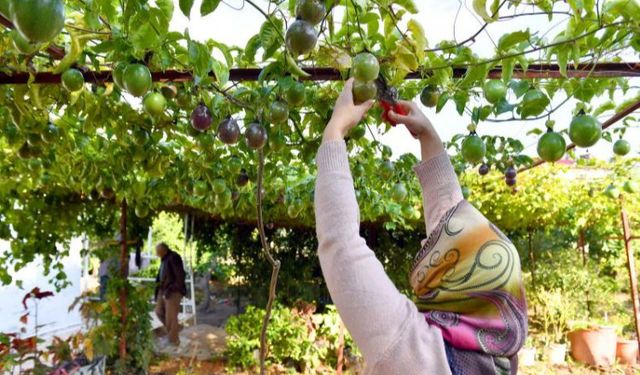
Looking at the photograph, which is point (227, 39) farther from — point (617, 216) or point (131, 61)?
point (617, 216)

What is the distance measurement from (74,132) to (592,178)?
5.76 m

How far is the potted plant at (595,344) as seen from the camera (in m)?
6.10

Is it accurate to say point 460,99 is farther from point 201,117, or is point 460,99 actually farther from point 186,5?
point 186,5

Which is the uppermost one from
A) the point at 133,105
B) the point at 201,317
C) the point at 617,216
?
the point at 133,105

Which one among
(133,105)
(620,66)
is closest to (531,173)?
(620,66)

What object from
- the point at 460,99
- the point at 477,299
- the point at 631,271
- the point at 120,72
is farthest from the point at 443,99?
the point at 631,271

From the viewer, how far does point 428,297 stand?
3.48ft

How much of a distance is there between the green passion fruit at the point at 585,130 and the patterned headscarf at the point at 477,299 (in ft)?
2.20

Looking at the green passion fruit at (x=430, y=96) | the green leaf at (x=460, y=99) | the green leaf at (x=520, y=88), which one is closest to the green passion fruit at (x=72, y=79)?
the green passion fruit at (x=430, y=96)

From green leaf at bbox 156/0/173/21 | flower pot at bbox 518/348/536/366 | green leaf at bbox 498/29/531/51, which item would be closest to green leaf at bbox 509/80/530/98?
green leaf at bbox 498/29/531/51

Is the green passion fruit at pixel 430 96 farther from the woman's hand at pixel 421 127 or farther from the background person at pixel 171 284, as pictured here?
the background person at pixel 171 284

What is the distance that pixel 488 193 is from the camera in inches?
234

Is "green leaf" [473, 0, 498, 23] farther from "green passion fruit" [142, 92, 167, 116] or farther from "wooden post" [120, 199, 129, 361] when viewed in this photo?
"wooden post" [120, 199, 129, 361]

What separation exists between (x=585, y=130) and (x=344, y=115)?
0.89 metres
